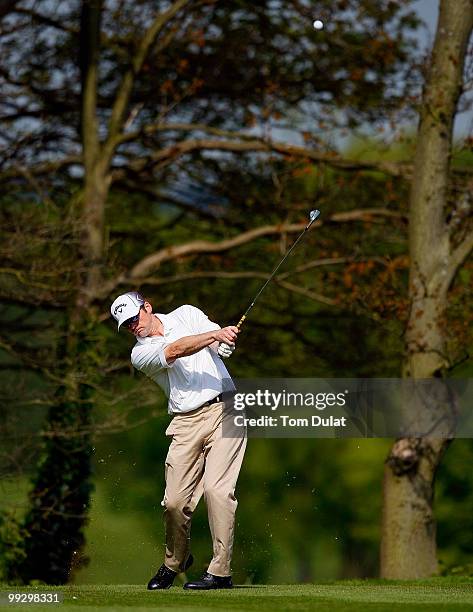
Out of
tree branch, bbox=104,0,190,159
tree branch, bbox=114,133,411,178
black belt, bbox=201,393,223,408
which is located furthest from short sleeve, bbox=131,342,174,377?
tree branch, bbox=104,0,190,159

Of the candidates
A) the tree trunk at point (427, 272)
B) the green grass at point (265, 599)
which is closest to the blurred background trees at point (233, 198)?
the tree trunk at point (427, 272)

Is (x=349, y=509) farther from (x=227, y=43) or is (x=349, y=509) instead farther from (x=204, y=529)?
(x=227, y=43)

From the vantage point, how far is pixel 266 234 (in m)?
19.9

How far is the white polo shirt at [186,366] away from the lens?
8555 mm

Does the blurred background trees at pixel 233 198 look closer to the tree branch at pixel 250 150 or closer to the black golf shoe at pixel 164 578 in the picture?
the tree branch at pixel 250 150

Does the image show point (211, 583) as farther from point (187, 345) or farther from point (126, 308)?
point (126, 308)

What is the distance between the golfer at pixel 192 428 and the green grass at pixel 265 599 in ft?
1.18

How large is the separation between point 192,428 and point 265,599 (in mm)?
1137

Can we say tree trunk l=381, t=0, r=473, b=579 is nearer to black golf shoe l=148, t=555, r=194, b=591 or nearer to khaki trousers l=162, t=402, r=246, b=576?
black golf shoe l=148, t=555, r=194, b=591

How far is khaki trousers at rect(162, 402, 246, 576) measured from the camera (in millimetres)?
8578

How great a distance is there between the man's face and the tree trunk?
713cm

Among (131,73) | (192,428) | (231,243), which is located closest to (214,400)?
(192,428)

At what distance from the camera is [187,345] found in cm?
827

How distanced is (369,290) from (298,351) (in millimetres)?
5067
